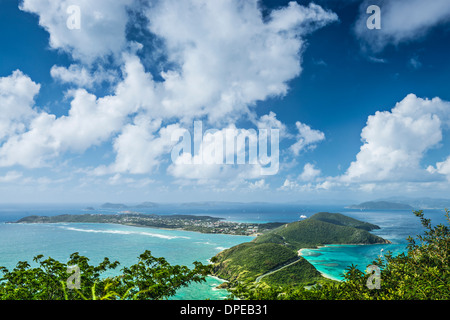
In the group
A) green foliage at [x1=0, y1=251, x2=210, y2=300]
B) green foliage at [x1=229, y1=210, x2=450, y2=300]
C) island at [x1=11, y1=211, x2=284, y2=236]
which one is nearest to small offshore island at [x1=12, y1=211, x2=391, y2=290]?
island at [x1=11, y1=211, x2=284, y2=236]

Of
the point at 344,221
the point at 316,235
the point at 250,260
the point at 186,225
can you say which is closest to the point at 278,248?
the point at 250,260

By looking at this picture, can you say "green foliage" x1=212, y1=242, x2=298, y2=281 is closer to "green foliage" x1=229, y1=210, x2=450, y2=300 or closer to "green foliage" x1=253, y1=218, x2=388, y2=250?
"green foliage" x1=253, y1=218, x2=388, y2=250

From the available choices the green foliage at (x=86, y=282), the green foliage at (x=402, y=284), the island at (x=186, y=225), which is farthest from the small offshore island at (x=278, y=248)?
the green foliage at (x=86, y=282)

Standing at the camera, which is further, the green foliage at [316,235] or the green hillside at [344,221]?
the green hillside at [344,221]

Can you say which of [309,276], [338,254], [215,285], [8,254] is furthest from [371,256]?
[8,254]

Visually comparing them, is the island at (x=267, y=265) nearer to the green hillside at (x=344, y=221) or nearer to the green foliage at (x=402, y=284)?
the green foliage at (x=402, y=284)

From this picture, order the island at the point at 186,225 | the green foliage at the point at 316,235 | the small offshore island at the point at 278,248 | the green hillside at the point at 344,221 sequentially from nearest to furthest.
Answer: the small offshore island at the point at 278,248, the green foliage at the point at 316,235, the green hillside at the point at 344,221, the island at the point at 186,225

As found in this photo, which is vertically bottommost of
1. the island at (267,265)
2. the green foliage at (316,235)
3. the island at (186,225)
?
the island at (186,225)
